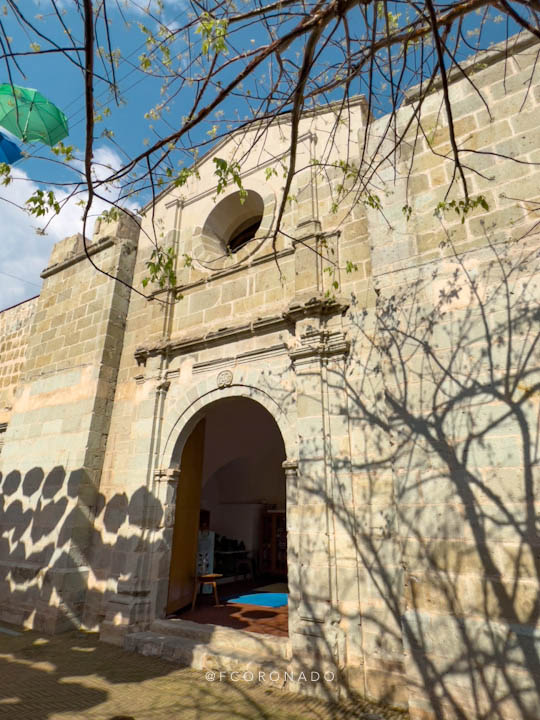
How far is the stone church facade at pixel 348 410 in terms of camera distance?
10.7 feet

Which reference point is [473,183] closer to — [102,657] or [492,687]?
[492,687]

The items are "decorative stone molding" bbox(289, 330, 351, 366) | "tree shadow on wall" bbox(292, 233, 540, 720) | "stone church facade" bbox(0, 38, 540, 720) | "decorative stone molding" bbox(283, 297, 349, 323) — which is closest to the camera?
"tree shadow on wall" bbox(292, 233, 540, 720)

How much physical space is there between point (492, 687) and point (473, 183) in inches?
163

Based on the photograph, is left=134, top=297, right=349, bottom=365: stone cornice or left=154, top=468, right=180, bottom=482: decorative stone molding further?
left=154, top=468, right=180, bottom=482: decorative stone molding

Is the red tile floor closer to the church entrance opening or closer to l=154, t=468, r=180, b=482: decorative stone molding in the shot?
the church entrance opening

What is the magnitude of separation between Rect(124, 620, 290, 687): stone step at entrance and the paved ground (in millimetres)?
113

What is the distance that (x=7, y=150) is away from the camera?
655 centimetres

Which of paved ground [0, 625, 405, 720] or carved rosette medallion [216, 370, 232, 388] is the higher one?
carved rosette medallion [216, 370, 232, 388]

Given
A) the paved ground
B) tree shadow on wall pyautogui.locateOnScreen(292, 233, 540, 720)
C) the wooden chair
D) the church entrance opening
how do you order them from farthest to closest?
the wooden chair, the church entrance opening, the paved ground, tree shadow on wall pyautogui.locateOnScreen(292, 233, 540, 720)

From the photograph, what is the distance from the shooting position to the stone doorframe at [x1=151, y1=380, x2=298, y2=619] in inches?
206

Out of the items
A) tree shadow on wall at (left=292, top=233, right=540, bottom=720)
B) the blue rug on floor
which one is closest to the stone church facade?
tree shadow on wall at (left=292, top=233, right=540, bottom=720)

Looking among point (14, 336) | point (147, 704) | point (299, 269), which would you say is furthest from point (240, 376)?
point (14, 336)

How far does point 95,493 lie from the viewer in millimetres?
6391

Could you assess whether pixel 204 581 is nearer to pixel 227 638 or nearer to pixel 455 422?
pixel 227 638
